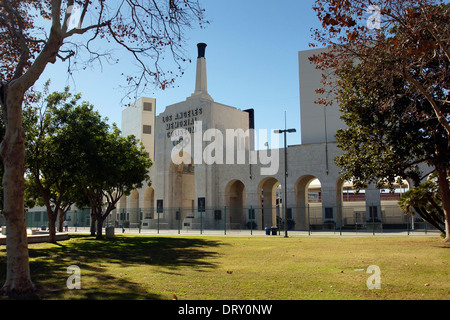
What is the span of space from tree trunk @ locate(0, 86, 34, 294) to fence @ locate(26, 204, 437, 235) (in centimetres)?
2498

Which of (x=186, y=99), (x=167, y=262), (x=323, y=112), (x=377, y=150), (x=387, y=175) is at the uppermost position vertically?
(x=186, y=99)

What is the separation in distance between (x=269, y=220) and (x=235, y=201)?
20.8ft

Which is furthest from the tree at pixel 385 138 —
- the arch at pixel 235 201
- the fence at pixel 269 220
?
the arch at pixel 235 201

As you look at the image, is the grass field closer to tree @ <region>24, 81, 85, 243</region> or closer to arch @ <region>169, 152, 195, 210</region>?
tree @ <region>24, 81, 85, 243</region>

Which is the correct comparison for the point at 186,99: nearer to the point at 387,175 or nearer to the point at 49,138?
the point at 49,138

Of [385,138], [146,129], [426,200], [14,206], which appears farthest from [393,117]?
[146,129]

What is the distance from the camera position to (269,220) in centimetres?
4625

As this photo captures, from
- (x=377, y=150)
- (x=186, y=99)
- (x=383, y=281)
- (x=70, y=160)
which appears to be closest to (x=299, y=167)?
(x=186, y=99)

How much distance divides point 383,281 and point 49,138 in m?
18.0

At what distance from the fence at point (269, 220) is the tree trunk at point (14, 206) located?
2498 cm

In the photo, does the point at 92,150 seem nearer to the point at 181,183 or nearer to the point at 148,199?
the point at 181,183

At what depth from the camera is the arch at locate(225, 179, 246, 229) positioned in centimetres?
4760

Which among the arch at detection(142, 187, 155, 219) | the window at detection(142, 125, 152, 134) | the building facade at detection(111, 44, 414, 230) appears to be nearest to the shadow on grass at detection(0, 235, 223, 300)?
the building facade at detection(111, 44, 414, 230)
